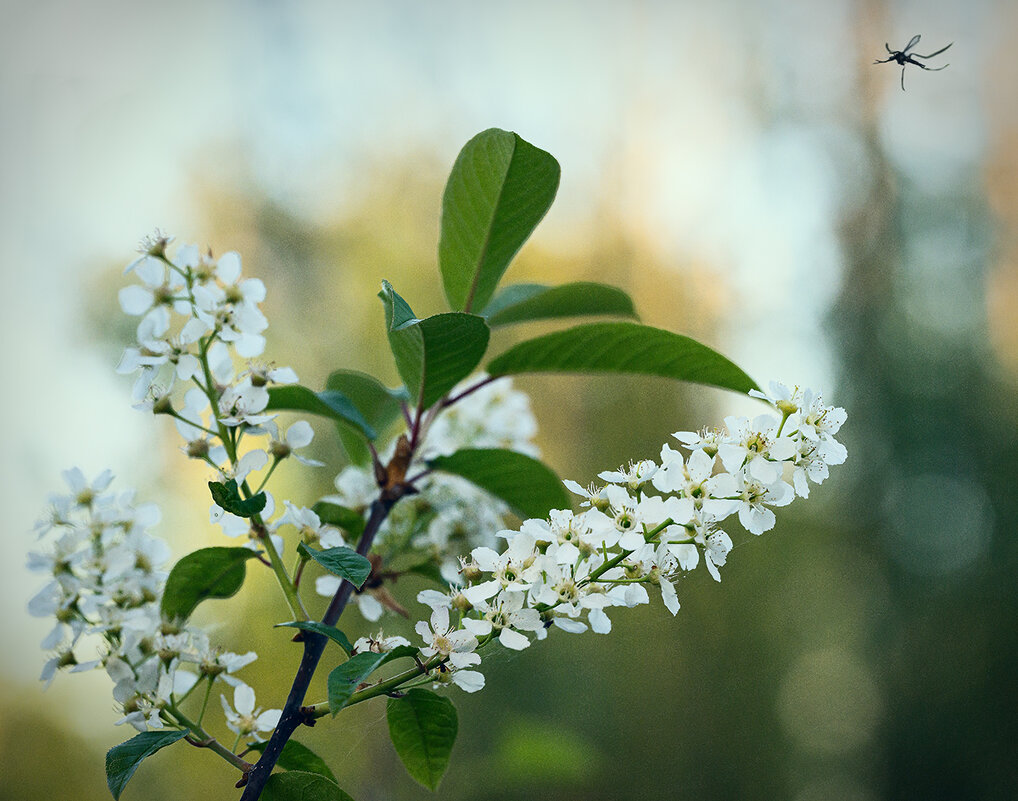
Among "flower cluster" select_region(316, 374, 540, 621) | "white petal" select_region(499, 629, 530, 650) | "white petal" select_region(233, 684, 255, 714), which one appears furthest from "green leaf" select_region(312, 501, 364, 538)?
"white petal" select_region(499, 629, 530, 650)

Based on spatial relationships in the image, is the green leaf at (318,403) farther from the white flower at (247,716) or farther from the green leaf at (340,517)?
the white flower at (247,716)

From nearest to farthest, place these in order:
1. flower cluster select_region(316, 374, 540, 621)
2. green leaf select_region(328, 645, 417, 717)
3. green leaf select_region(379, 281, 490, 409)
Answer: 1. green leaf select_region(328, 645, 417, 717)
2. green leaf select_region(379, 281, 490, 409)
3. flower cluster select_region(316, 374, 540, 621)

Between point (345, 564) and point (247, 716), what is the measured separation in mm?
208

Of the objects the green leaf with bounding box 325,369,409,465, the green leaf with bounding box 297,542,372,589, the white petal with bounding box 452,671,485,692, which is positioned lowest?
the white petal with bounding box 452,671,485,692

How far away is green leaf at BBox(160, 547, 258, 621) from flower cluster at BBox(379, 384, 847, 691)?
0.18m

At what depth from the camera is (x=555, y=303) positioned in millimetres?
765

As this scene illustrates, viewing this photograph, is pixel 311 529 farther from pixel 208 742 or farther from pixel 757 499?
pixel 757 499

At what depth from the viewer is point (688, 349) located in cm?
61

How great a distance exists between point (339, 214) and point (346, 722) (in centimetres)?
272

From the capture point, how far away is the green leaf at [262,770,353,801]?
487mm

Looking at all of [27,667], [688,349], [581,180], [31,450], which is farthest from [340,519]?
[581,180]

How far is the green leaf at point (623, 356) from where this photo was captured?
0.60 meters

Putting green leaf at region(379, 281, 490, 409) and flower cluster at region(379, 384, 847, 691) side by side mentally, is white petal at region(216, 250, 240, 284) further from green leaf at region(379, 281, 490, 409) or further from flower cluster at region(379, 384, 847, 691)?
flower cluster at region(379, 384, 847, 691)

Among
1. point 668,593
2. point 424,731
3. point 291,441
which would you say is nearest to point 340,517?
point 291,441
